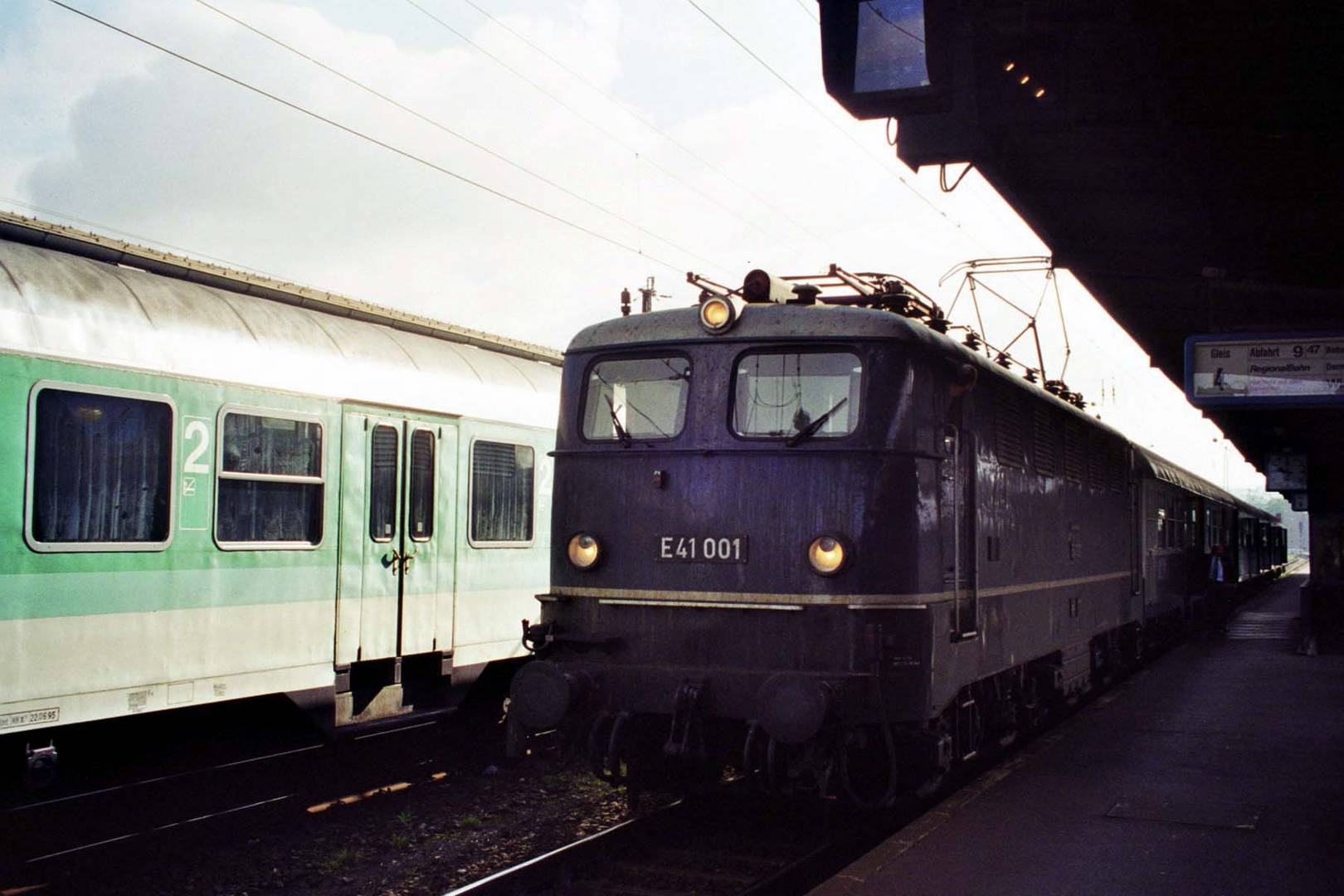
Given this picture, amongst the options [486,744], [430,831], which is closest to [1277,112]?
[430,831]

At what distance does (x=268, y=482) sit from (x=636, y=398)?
2934 millimetres

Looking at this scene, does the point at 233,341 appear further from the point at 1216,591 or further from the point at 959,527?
the point at 1216,591

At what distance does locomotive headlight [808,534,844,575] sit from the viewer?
6.88 m

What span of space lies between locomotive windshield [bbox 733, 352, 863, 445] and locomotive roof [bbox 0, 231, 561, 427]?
3.69m

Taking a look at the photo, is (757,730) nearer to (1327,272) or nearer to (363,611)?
(363,611)

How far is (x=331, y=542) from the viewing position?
30.8ft

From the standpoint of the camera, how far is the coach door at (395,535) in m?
9.60

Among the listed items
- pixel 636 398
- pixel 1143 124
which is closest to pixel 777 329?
pixel 636 398

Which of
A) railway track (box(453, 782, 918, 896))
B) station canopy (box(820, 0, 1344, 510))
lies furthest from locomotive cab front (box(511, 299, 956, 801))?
station canopy (box(820, 0, 1344, 510))

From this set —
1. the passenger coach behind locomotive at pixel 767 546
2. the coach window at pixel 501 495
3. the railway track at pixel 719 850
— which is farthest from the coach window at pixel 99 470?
the coach window at pixel 501 495

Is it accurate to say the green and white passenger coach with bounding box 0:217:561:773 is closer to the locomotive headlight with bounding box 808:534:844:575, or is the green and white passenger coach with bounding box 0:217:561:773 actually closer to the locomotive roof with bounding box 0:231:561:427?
the locomotive roof with bounding box 0:231:561:427

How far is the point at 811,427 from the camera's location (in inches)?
282

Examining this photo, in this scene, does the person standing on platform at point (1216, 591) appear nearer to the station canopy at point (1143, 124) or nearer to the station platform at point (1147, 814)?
the station platform at point (1147, 814)

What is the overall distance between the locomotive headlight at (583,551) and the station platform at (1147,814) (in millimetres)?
2320
